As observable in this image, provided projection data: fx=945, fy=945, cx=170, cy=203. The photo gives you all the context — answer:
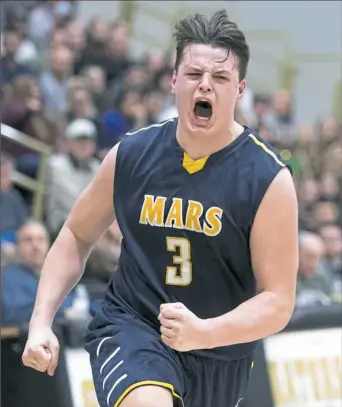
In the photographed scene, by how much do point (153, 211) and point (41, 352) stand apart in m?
0.59

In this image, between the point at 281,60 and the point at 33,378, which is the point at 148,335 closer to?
the point at 33,378

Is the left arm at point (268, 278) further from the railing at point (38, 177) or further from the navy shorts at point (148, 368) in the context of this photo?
the railing at point (38, 177)

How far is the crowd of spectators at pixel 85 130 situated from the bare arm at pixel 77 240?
2.36m

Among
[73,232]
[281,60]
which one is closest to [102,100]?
[281,60]

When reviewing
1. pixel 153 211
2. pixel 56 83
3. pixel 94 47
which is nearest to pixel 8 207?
pixel 56 83

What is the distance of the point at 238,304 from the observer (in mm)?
3234

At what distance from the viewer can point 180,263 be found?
3.17 m

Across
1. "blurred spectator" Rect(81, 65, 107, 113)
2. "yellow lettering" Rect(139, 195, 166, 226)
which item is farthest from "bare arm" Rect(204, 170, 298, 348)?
"blurred spectator" Rect(81, 65, 107, 113)

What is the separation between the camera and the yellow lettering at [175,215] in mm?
3139

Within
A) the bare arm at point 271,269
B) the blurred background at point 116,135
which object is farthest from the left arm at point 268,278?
the blurred background at point 116,135

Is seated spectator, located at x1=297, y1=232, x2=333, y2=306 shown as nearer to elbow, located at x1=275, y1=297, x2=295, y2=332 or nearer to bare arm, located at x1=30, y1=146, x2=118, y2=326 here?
bare arm, located at x1=30, y1=146, x2=118, y2=326

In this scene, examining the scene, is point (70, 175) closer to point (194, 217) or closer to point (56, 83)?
point (56, 83)

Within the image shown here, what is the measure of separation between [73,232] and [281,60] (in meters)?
13.1

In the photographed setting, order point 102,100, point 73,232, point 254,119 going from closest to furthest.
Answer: point 73,232, point 102,100, point 254,119
